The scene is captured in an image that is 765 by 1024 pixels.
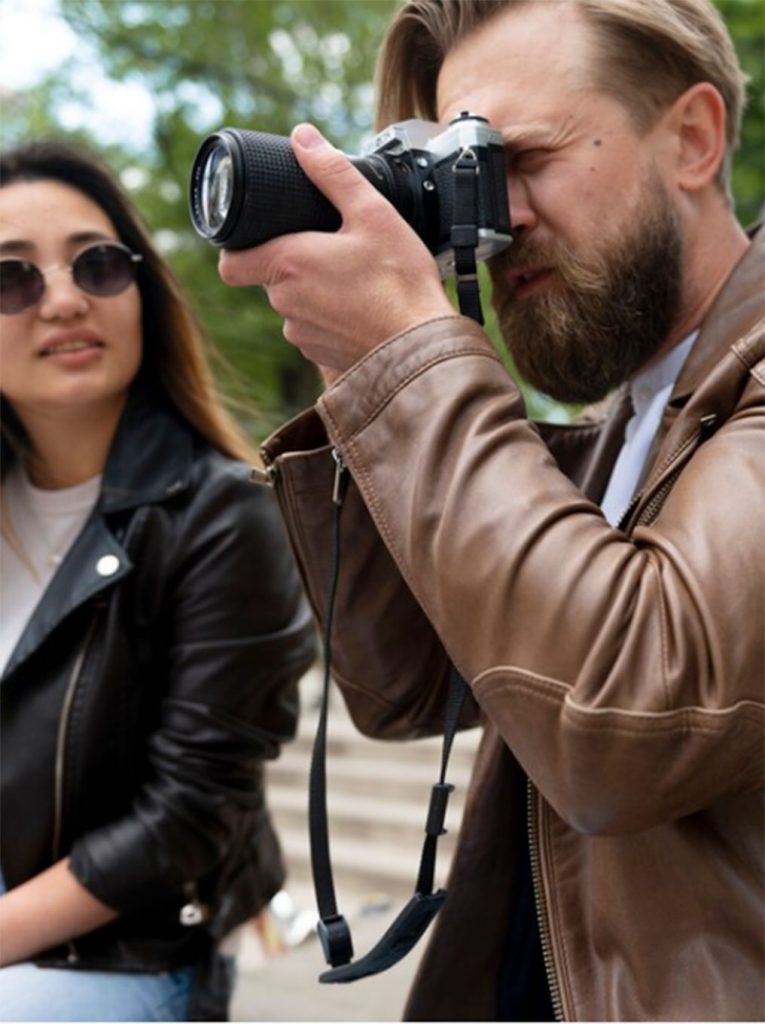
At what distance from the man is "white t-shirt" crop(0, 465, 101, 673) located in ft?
1.92

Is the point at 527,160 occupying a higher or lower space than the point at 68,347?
higher

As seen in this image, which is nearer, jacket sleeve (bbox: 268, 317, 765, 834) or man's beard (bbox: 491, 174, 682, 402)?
jacket sleeve (bbox: 268, 317, 765, 834)

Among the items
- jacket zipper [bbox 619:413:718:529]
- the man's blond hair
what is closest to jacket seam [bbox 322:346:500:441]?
jacket zipper [bbox 619:413:718:529]

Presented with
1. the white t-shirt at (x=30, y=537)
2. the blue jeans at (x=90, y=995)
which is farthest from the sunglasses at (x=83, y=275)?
the blue jeans at (x=90, y=995)

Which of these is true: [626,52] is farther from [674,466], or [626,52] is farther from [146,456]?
[146,456]

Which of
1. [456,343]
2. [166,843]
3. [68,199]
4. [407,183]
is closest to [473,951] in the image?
[166,843]

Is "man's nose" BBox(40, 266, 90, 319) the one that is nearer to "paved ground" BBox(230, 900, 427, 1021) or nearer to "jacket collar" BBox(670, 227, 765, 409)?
"jacket collar" BBox(670, 227, 765, 409)

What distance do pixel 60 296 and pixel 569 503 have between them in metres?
1.14

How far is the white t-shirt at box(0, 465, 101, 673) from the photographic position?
197cm

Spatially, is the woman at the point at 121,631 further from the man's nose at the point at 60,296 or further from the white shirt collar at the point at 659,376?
the white shirt collar at the point at 659,376

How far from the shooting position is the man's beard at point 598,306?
4.98 ft

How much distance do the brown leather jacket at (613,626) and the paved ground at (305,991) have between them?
1422mm

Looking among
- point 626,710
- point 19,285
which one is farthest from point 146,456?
point 626,710

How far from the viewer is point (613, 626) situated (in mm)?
1056
